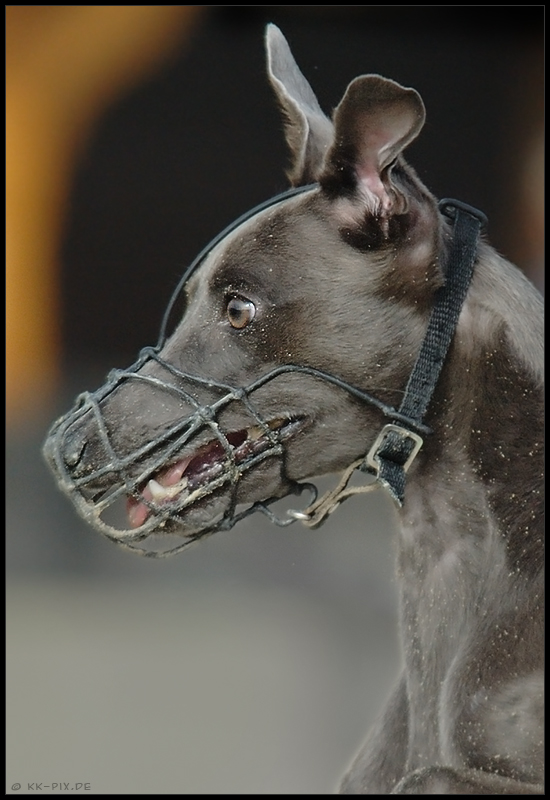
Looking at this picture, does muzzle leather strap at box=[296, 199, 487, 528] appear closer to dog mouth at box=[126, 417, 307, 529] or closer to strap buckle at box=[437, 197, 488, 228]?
strap buckle at box=[437, 197, 488, 228]

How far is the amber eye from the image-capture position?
5.64 feet

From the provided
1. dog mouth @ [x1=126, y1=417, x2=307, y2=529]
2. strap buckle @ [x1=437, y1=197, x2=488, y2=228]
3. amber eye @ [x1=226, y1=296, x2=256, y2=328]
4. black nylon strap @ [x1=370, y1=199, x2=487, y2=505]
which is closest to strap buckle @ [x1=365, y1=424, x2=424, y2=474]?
black nylon strap @ [x1=370, y1=199, x2=487, y2=505]

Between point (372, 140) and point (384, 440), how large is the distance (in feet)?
1.72

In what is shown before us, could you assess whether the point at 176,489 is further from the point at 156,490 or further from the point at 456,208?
the point at 456,208

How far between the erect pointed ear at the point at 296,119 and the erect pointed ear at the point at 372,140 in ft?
0.40

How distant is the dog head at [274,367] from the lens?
5.51ft

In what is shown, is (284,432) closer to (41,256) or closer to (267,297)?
(267,297)

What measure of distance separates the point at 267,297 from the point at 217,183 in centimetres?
334

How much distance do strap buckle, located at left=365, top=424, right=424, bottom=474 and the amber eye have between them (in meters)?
0.32

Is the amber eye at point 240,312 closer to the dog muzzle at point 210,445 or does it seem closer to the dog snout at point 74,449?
the dog muzzle at point 210,445

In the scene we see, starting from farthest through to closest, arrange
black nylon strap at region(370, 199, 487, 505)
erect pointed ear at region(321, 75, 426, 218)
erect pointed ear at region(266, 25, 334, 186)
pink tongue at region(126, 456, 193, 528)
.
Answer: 1. erect pointed ear at region(266, 25, 334, 186)
2. pink tongue at region(126, 456, 193, 528)
3. black nylon strap at region(370, 199, 487, 505)
4. erect pointed ear at region(321, 75, 426, 218)

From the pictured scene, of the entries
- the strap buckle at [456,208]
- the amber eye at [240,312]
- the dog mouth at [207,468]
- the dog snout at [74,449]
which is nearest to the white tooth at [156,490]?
the dog mouth at [207,468]

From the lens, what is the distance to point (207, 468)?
1.74 m

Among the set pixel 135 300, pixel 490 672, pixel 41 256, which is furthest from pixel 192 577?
pixel 490 672
